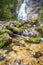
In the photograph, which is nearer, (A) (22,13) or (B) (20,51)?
(B) (20,51)

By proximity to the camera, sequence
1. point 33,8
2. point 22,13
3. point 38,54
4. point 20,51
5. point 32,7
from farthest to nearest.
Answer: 1. point 22,13
2. point 32,7
3. point 33,8
4. point 20,51
5. point 38,54

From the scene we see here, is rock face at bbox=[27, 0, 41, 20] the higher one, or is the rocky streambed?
the rocky streambed

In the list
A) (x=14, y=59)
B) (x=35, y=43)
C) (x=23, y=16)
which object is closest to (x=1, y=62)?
(x=14, y=59)

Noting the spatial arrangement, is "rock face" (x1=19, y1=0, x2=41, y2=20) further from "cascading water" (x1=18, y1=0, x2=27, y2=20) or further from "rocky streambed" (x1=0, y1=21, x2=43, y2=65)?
"rocky streambed" (x1=0, y1=21, x2=43, y2=65)

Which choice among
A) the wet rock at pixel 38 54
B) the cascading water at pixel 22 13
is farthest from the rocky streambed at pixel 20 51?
the cascading water at pixel 22 13

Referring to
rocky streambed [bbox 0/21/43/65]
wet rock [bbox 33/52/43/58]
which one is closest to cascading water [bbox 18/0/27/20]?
rocky streambed [bbox 0/21/43/65]

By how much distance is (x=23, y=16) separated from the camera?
38156 mm

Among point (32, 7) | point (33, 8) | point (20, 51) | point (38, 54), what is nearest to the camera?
point (38, 54)

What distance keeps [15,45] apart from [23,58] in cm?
208

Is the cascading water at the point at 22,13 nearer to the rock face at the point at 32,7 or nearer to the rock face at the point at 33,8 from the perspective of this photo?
the rock face at the point at 32,7

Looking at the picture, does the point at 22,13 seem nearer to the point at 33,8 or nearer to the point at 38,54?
the point at 33,8

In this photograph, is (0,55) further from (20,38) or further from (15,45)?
(20,38)

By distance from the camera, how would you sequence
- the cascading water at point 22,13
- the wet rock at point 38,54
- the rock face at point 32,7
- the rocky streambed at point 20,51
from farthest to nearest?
the cascading water at point 22,13 < the rock face at point 32,7 < the wet rock at point 38,54 < the rocky streambed at point 20,51

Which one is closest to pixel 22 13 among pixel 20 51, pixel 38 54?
pixel 20 51
